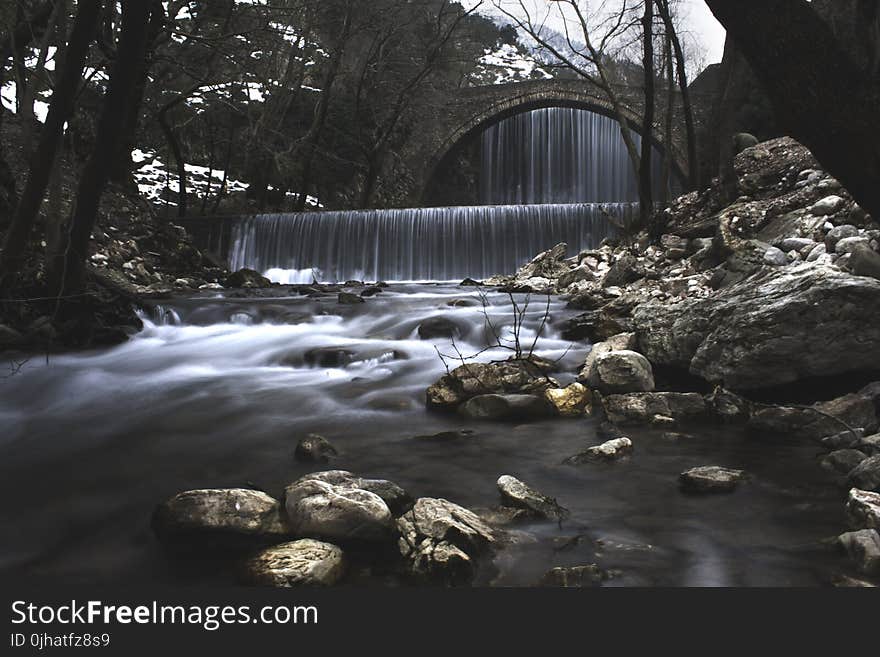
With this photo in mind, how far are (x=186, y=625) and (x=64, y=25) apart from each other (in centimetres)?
604

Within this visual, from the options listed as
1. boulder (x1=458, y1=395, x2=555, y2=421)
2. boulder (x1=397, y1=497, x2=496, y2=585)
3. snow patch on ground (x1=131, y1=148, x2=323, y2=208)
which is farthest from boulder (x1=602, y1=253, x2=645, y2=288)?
snow patch on ground (x1=131, y1=148, x2=323, y2=208)

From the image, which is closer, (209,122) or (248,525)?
(248,525)

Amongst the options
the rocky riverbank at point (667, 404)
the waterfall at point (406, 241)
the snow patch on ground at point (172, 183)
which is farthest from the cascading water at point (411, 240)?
the rocky riverbank at point (667, 404)

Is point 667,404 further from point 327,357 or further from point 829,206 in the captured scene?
point 829,206

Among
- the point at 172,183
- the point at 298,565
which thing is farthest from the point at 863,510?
the point at 172,183

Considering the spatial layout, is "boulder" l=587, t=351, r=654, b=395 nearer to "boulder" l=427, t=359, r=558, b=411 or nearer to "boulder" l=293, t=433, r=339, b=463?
"boulder" l=427, t=359, r=558, b=411

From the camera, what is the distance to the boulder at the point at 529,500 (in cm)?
258

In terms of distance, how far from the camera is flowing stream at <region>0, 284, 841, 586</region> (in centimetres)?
226

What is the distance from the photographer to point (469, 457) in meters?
3.35

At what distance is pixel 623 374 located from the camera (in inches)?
167

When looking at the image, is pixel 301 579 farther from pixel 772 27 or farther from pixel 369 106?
pixel 369 106

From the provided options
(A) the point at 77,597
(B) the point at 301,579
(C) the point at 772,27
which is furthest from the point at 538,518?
(C) the point at 772,27

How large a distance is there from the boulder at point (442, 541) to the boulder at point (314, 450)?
1.23m

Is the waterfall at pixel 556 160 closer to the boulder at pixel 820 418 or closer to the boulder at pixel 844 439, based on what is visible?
the boulder at pixel 820 418
